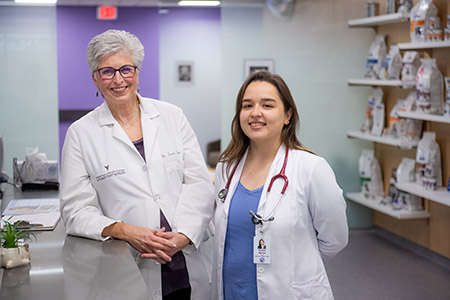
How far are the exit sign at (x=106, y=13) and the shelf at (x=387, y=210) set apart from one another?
16.0 ft

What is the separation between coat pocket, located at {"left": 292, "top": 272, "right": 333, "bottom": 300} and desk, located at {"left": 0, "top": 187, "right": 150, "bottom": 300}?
0.56 meters

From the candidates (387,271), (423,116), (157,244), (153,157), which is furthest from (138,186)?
(387,271)

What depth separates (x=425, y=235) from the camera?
501cm

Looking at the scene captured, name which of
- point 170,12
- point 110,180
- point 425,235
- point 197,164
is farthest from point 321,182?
point 170,12

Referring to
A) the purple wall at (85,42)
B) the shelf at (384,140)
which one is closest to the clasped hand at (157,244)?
the shelf at (384,140)

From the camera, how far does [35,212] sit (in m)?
2.96

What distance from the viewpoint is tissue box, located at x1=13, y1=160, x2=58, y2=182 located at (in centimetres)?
381

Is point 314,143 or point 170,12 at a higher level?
point 170,12

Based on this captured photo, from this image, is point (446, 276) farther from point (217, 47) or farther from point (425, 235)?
point (217, 47)

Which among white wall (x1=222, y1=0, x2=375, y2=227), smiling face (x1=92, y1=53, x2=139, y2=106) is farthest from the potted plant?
white wall (x1=222, y1=0, x2=375, y2=227)

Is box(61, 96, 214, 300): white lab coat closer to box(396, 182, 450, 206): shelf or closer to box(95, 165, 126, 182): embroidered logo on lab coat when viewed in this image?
box(95, 165, 126, 182): embroidered logo on lab coat

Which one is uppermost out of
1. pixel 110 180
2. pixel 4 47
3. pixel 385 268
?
pixel 4 47

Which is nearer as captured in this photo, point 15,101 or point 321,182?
point 321,182

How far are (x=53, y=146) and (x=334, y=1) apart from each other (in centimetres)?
292
